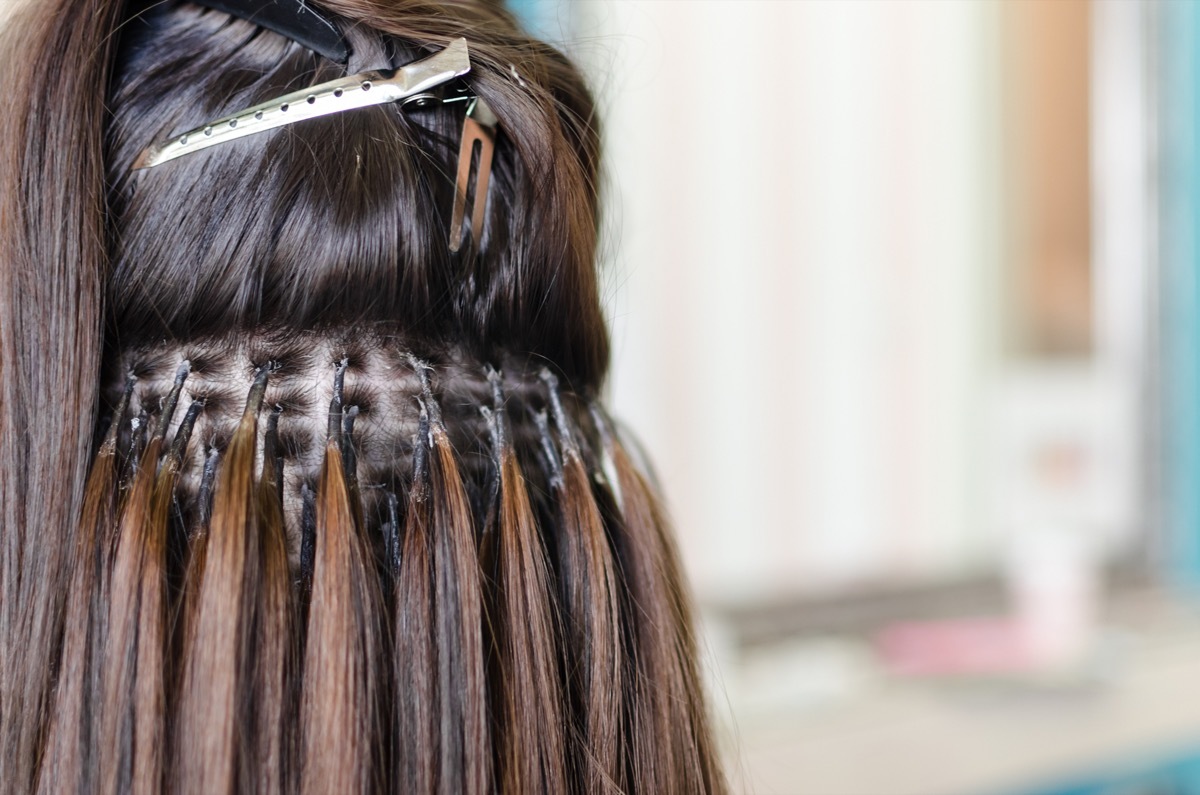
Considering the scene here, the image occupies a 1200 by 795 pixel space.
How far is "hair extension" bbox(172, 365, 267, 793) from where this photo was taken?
391mm

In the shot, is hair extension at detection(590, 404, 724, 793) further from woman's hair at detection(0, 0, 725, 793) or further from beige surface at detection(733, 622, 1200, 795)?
beige surface at detection(733, 622, 1200, 795)

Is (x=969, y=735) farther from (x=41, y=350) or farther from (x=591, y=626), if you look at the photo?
(x=41, y=350)

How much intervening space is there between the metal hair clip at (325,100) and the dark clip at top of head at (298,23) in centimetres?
4

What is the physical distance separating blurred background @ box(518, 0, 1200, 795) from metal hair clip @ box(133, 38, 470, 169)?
2.62 ft

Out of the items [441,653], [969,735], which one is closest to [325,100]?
[441,653]

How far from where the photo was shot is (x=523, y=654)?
459mm

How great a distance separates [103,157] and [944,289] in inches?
63.7

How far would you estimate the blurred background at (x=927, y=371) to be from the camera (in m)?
1.43

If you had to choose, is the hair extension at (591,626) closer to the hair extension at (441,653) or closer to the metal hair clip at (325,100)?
the hair extension at (441,653)

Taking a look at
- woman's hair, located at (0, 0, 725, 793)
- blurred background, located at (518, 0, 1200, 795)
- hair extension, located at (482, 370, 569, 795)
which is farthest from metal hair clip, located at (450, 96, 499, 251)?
blurred background, located at (518, 0, 1200, 795)

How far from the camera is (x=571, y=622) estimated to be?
50 centimetres

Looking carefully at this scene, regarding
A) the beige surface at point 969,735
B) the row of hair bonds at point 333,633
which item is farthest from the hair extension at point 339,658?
the beige surface at point 969,735

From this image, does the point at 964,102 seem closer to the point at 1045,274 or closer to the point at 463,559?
the point at 1045,274

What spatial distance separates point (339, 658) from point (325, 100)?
0.27 metres
